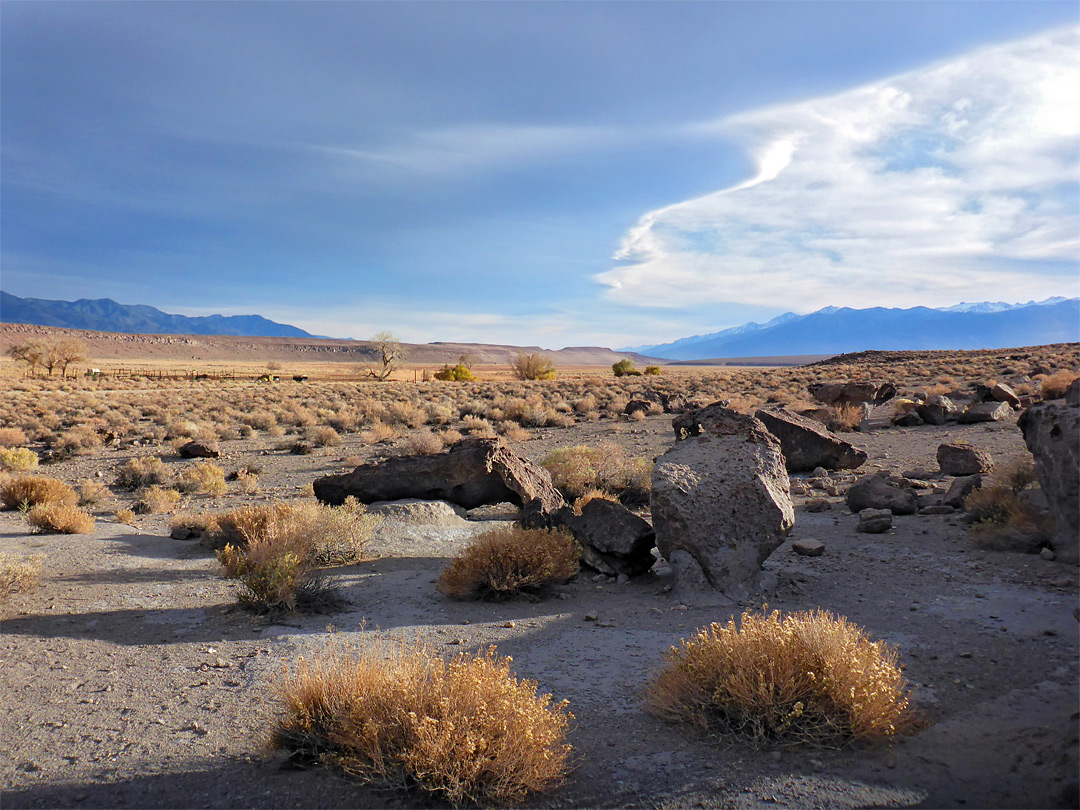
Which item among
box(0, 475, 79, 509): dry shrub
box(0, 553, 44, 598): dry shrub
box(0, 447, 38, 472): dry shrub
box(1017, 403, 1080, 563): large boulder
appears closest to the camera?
box(1017, 403, 1080, 563): large boulder

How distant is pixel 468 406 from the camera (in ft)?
96.1

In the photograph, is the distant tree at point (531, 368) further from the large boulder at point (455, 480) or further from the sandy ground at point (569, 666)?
the sandy ground at point (569, 666)

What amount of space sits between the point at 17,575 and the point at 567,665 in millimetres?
5932

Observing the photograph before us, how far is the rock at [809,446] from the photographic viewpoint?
13.2m

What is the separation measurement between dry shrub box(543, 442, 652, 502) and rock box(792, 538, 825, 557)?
11.4 feet

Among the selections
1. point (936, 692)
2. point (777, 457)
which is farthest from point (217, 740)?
point (777, 457)

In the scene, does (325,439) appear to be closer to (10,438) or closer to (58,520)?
(10,438)

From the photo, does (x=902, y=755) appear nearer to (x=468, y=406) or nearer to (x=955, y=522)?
(x=955, y=522)

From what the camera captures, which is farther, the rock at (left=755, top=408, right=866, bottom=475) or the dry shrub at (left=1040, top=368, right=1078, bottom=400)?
the dry shrub at (left=1040, top=368, right=1078, bottom=400)

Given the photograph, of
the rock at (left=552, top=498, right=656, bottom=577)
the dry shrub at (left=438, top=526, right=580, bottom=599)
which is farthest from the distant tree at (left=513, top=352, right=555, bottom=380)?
the dry shrub at (left=438, top=526, right=580, bottom=599)

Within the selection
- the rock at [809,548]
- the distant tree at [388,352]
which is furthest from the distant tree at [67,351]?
the rock at [809,548]

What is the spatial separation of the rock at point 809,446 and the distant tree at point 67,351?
6464cm

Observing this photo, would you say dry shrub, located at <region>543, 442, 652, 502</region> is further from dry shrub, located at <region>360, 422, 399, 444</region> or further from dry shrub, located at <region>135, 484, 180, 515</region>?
dry shrub, located at <region>360, 422, 399, 444</region>

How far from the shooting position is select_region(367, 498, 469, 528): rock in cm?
1044
